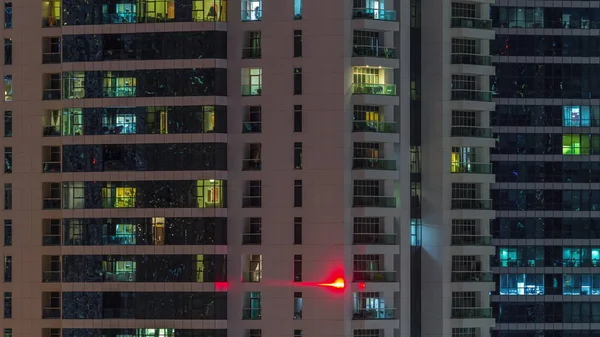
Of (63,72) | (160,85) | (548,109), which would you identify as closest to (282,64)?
(160,85)

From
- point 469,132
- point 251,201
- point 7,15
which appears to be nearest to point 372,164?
point 469,132

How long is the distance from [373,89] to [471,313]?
16173mm

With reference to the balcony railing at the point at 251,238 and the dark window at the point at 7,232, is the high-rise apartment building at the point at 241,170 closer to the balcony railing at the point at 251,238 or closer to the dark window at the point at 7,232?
the balcony railing at the point at 251,238

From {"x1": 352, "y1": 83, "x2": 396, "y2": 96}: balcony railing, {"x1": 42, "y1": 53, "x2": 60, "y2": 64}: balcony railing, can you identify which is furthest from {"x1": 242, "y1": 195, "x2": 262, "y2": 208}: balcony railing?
{"x1": 42, "y1": 53, "x2": 60, "y2": 64}: balcony railing

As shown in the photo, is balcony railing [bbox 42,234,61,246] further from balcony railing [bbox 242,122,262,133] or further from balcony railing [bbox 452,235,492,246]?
→ balcony railing [bbox 452,235,492,246]

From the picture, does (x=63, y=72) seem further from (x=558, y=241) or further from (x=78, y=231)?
(x=558, y=241)

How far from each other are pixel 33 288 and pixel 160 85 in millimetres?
16012

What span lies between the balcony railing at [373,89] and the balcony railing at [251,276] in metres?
12.9

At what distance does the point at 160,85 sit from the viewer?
100875 mm

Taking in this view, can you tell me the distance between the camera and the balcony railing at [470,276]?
342ft

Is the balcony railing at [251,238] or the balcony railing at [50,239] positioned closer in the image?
the balcony railing at [251,238]

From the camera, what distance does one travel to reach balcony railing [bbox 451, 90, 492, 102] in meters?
105

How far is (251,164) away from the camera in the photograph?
10088 cm

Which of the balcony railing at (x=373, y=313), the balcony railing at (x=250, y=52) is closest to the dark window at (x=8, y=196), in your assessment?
the balcony railing at (x=250, y=52)
